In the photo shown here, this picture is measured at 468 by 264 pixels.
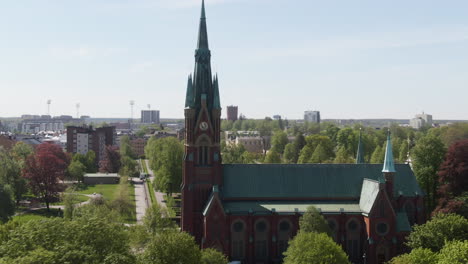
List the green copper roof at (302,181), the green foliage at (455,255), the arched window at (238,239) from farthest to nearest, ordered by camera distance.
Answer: the green copper roof at (302,181), the arched window at (238,239), the green foliage at (455,255)

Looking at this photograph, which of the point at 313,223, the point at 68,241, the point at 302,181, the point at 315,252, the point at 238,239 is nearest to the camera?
the point at 68,241

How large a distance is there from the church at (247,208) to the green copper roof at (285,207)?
6 centimetres

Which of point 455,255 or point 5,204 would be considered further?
point 5,204

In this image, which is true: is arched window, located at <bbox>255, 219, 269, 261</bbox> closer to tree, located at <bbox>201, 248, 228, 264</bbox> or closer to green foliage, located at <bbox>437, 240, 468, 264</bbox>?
tree, located at <bbox>201, 248, 228, 264</bbox>

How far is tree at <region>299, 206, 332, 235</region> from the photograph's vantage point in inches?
2117

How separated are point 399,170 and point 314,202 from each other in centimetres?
1191

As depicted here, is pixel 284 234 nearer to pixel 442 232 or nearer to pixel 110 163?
pixel 442 232

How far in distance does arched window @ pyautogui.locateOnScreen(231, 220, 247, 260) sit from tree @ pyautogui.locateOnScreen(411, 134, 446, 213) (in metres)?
28.0

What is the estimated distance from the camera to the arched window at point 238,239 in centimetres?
5772

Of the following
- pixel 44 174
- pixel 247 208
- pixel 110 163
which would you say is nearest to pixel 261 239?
pixel 247 208

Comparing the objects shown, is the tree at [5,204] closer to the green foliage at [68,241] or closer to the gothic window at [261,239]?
the green foliage at [68,241]

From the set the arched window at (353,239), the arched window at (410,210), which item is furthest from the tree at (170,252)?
the arched window at (410,210)

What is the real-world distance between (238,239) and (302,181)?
10.6 m

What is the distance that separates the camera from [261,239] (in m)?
58.3
